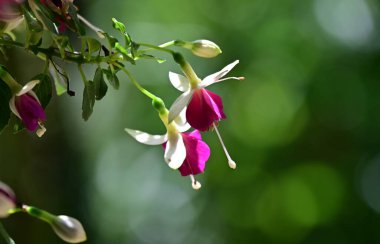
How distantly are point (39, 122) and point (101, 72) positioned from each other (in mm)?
61

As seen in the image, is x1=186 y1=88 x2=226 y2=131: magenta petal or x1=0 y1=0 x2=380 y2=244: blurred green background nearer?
x1=186 y1=88 x2=226 y2=131: magenta petal

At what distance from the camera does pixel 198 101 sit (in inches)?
22.3

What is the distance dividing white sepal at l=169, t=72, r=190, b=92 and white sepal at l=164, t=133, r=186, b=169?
39mm

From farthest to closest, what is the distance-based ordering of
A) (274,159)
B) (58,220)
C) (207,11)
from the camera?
(207,11) → (274,159) → (58,220)

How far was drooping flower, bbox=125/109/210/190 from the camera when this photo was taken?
0.57 meters

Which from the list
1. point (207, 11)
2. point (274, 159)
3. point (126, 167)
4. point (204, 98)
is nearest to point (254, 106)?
point (274, 159)

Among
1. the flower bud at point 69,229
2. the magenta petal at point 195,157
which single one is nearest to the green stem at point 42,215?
the flower bud at point 69,229

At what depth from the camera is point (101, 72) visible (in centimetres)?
56

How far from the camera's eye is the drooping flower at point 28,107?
1.74 feet

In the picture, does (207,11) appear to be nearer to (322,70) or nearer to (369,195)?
(322,70)

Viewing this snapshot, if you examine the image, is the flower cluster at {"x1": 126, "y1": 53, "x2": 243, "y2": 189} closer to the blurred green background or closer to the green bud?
the green bud

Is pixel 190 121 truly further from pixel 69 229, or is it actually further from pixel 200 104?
pixel 69 229

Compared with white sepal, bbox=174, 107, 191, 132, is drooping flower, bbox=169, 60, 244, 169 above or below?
above

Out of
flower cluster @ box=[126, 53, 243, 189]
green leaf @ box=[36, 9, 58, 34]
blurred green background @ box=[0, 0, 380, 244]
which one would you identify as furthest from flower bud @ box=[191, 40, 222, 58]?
blurred green background @ box=[0, 0, 380, 244]
